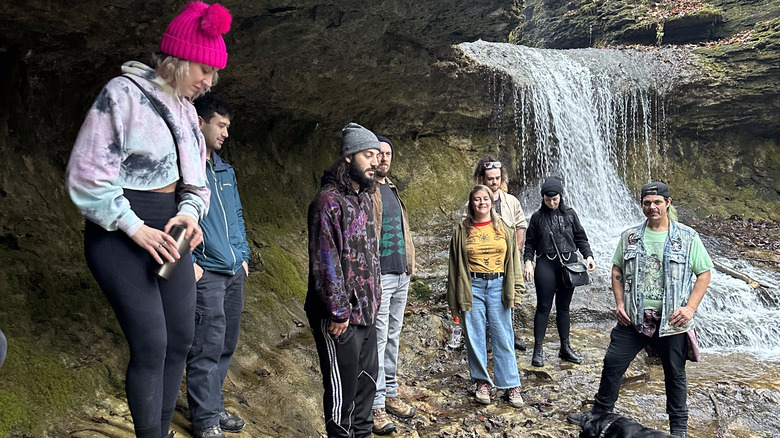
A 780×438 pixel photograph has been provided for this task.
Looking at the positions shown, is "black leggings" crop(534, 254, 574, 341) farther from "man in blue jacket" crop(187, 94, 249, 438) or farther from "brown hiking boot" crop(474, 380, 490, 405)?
"man in blue jacket" crop(187, 94, 249, 438)

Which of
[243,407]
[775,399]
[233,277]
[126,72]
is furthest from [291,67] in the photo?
[775,399]

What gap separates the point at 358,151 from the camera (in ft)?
11.6

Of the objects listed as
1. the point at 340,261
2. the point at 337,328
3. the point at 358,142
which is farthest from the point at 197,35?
the point at 337,328

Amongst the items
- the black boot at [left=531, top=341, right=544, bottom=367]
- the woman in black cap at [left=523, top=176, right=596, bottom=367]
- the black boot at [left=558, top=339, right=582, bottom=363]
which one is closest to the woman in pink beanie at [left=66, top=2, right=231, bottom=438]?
the woman in black cap at [left=523, top=176, right=596, bottom=367]

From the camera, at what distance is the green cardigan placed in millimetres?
5070

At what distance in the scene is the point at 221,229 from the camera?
3.76 meters

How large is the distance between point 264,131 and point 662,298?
6717mm

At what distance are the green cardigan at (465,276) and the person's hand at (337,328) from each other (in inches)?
80.9

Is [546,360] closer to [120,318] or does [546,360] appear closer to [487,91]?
[120,318]

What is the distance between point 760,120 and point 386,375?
13859 mm

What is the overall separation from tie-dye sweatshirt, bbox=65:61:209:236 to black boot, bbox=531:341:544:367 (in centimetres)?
464

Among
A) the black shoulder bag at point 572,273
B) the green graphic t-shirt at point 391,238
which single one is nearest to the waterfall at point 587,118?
the black shoulder bag at point 572,273

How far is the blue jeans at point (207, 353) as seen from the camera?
3.42 m

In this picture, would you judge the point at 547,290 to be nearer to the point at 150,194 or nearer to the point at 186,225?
the point at 186,225
